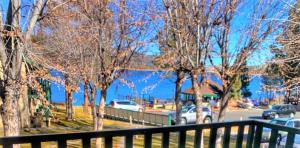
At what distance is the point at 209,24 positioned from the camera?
23.3ft

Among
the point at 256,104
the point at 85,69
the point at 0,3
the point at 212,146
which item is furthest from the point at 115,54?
the point at 256,104

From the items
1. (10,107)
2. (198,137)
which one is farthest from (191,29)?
(198,137)

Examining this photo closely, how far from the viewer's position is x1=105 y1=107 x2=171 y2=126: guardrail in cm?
1819

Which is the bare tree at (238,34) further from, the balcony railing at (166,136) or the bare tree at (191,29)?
the balcony railing at (166,136)

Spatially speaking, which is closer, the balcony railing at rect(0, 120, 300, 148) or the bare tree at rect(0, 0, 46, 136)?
the balcony railing at rect(0, 120, 300, 148)

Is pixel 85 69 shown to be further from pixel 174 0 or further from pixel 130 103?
pixel 130 103

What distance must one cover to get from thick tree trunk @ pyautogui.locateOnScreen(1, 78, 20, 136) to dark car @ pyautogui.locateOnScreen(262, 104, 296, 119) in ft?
80.1

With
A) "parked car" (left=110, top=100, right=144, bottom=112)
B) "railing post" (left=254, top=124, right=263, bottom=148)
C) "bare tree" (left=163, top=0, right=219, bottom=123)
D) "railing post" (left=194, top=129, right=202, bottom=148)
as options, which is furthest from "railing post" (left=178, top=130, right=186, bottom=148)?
"parked car" (left=110, top=100, right=144, bottom=112)

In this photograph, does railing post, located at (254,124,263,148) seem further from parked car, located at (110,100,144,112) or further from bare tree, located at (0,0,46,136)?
parked car, located at (110,100,144,112)

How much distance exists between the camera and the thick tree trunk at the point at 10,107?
4607 mm

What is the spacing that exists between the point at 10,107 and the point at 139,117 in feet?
51.6

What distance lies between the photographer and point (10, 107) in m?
4.77

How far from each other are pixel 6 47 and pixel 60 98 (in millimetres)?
30831

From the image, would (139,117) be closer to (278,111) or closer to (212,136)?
(278,111)
